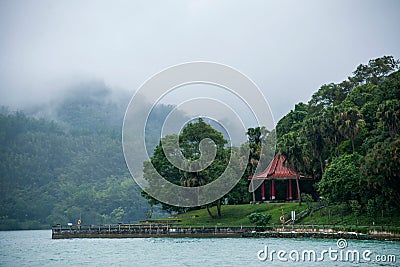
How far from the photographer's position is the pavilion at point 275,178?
7762 centimetres

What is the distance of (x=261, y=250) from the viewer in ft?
145

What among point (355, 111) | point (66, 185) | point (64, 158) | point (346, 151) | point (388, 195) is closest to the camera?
point (388, 195)

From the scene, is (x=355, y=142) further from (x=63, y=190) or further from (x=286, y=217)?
(x=63, y=190)

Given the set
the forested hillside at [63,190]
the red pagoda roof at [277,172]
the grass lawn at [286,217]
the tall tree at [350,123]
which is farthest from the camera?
the forested hillside at [63,190]

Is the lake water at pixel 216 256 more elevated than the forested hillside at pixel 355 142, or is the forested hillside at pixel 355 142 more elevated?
the forested hillside at pixel 355 142

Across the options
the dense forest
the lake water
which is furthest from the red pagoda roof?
the lake water

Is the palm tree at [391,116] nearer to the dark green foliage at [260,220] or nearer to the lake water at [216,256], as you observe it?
the lake water at [216,256]

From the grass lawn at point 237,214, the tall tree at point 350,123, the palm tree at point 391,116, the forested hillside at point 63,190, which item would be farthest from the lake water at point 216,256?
the forested hillside at point 63,190

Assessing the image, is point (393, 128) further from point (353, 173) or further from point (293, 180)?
point (293, 180)

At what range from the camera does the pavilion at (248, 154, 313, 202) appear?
77625 mm

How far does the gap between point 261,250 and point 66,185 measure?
123 metres

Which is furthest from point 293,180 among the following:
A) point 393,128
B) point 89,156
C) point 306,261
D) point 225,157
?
point 89,156

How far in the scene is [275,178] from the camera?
77875 mm

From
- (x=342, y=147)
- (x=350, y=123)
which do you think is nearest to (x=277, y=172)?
(x=342, y=147)
